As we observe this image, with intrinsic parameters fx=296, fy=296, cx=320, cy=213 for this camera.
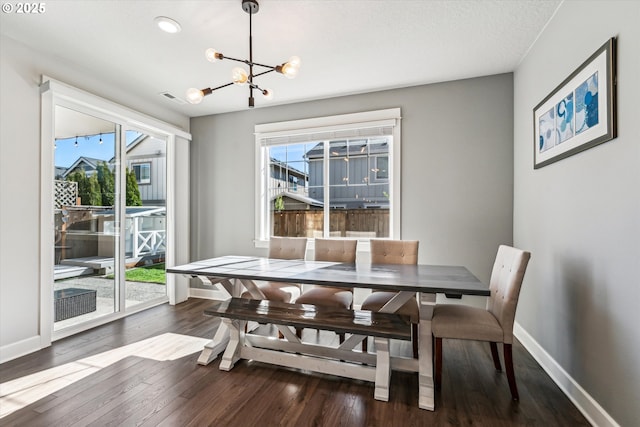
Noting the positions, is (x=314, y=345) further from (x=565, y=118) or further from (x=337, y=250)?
(x=565, y=118)

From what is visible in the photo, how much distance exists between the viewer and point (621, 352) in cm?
151

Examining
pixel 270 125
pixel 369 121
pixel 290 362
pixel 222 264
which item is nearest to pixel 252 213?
pixel 270 125

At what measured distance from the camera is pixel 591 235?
5.78 ft

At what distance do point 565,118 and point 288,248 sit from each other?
2.56 m

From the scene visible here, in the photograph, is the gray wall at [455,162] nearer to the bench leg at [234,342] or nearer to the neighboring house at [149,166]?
the neighboring house at [149,166]

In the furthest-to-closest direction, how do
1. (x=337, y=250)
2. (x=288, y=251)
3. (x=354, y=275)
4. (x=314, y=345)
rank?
(x=288, y=251), (x=337, y=250), (x=314, y=345), (x=354, y=275)

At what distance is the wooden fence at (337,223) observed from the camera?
3.68 metres

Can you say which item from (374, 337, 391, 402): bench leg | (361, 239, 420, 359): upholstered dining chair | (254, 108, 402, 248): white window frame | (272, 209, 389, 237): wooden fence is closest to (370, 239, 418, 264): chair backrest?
(361, 239, 420, 359): upholstered dining chair

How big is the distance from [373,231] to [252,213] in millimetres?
1704

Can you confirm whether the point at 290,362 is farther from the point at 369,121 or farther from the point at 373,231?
the point at 369,121

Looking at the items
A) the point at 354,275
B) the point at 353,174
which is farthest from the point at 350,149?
the point at 354,275

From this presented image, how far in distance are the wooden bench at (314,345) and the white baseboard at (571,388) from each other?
106 centimetres

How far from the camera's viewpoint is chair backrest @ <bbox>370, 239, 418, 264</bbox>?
9.18 feet

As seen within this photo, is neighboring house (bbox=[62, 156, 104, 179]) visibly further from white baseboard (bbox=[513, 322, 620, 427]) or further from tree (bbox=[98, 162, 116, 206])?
white baseboard (bbox=[513, 322, 620, 427])
